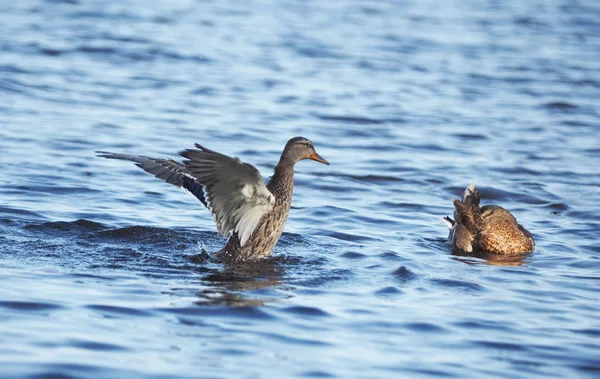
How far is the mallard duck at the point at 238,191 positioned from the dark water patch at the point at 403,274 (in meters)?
1.02

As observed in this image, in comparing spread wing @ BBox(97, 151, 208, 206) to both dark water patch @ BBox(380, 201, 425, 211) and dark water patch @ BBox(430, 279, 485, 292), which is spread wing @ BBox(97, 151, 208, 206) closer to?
dark water patch @ BBox(430, 279, 485, 292)

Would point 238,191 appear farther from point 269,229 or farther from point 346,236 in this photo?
point 346,236

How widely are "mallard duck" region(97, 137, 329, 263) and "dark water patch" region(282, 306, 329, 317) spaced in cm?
112

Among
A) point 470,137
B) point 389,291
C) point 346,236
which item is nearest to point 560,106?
point 470,137

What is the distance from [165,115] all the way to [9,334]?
950 centimetres

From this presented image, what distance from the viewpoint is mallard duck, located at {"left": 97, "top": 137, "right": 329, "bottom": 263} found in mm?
7461

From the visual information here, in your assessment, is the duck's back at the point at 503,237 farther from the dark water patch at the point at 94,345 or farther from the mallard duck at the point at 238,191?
the dark water patch at the point at 94,345

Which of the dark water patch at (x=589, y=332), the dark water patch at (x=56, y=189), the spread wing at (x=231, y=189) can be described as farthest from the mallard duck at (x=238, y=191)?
the dark water patch at (x=589, y=332)

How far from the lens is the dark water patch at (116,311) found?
6.40 meters

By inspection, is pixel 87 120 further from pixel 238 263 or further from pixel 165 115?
pixel 238 263

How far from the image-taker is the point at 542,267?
8695 mm

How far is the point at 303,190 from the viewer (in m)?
11.8

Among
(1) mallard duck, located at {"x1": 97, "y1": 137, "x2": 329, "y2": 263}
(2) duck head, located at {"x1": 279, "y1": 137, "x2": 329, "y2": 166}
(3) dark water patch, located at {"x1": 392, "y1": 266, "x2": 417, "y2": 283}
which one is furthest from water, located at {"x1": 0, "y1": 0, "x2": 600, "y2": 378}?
(2) duck head, located at {"x1": 279, "y1": 137, "x2": 329, "y2": 166}

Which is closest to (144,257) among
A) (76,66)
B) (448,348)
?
(448,348)
